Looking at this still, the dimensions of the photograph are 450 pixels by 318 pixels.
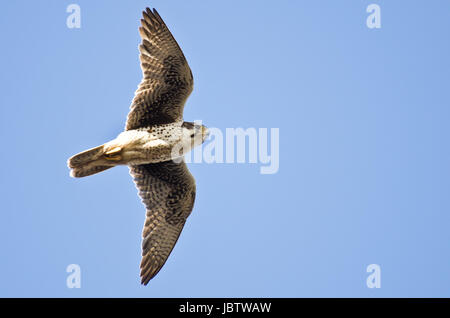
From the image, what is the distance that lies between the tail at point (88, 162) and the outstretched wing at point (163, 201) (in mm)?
942

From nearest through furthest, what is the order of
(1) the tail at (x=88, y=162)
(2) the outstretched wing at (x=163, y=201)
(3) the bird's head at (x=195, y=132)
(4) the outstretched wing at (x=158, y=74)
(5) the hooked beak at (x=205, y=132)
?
(1) the tail at (x=88, y=162)
(4) the outstretched wing at (x=158, y=74)
(3) the bird's head at (x=195, y=132)
(5) the hooked beak at (x=205, y=132)
(2) the outstretched wing at (x=163, y=201)

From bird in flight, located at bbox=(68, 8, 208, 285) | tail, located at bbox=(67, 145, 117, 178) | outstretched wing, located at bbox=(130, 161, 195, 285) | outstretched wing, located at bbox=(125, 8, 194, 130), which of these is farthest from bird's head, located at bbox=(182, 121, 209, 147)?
tail, located at bbox=(67, 145, 117, 178)

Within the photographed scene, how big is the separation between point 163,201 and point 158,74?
2.14 metres

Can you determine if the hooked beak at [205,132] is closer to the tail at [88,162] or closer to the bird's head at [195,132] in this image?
the bird's head at [195,132]

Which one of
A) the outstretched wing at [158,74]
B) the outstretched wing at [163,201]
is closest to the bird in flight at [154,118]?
the outstretched wing at [158,74]

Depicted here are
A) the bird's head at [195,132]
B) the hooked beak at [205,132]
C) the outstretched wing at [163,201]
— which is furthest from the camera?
the outstretched wing at [163,201]

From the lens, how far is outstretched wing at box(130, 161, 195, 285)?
33.4 feet

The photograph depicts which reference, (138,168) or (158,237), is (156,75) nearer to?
(138,168)

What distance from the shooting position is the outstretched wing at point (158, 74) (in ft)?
30.8

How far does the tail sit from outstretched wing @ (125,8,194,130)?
0.63 metres

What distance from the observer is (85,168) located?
9.42 m

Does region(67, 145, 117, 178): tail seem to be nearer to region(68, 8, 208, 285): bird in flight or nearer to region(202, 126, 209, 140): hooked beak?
region(68, 8, 208, 285): bird in flight

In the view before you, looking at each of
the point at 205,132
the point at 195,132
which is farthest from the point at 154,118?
the point at 205,132
